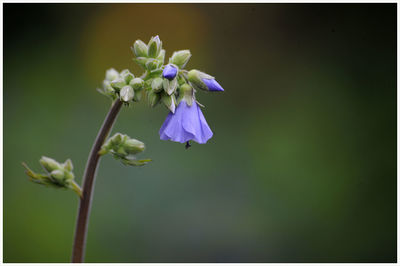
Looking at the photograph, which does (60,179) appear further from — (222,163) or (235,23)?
(235,23)

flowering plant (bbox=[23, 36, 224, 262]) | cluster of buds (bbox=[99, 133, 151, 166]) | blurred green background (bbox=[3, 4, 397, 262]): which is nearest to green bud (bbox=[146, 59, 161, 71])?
flowering plant (bbox=[23, 36, 224, 262])

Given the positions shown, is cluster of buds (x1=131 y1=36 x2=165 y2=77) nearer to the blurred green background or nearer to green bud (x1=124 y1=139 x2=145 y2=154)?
green bud (x1=124 y1=139 x2=145 y2=154)

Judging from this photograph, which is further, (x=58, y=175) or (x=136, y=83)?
(x=58, y=175)

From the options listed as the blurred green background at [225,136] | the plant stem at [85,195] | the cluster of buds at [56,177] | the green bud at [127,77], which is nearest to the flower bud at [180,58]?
the green bud at [127,77]

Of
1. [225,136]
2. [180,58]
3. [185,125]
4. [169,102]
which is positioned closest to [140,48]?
[180,58]

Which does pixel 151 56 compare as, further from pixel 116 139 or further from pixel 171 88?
pixel 116 139

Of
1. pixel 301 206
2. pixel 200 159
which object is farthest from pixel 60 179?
pixel 301 206
